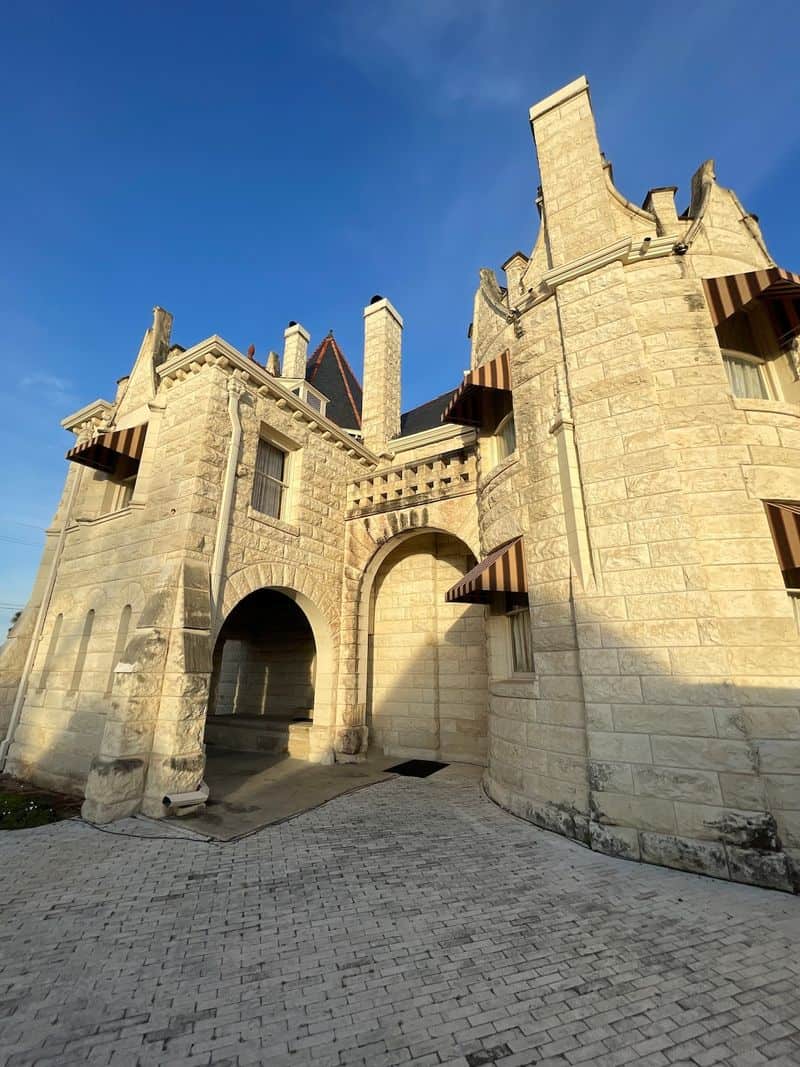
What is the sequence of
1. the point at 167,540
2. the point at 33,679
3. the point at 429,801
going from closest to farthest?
1. the point at 429,801
2. the point at 167,540
3. the point at 33,679

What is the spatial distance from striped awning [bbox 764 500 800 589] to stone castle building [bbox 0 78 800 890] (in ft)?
0.08

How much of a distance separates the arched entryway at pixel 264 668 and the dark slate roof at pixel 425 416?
7203 mm

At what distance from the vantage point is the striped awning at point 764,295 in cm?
568

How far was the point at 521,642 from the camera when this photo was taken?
23.6ft

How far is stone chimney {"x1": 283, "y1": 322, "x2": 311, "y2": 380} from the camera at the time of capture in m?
16.0

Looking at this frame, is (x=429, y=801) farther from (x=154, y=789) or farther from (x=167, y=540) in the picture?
(x=167, y=540)

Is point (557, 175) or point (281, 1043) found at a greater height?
point (557, 175)

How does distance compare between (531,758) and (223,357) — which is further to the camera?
(223,357)

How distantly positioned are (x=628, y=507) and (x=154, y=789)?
764 centimetres

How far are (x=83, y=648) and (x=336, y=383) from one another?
14263 mm

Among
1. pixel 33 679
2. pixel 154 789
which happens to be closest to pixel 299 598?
pixel 154 789

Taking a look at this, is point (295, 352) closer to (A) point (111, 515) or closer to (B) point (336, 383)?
(B) point (336, 383)

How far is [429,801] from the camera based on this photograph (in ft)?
23.3

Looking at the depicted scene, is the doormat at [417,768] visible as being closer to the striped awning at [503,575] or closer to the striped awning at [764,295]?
the striped awning at [503,575]
